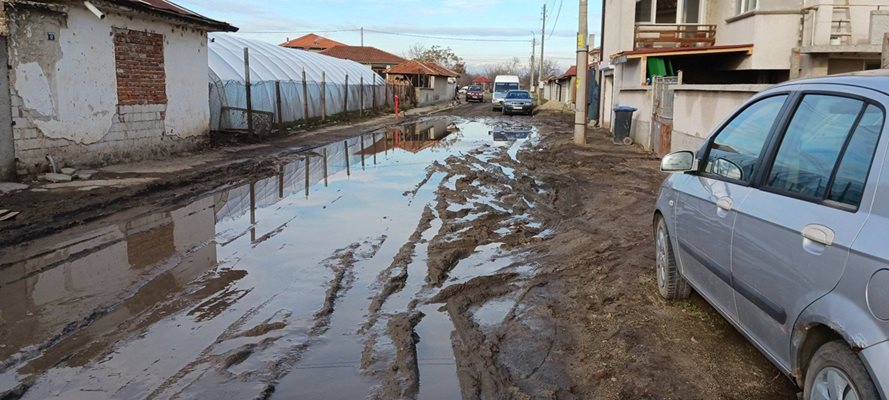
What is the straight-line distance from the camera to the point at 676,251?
17.6 ft

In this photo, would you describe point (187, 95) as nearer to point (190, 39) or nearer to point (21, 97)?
point (190, 39)

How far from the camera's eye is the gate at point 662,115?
1691 cm

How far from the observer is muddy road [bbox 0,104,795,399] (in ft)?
14.1

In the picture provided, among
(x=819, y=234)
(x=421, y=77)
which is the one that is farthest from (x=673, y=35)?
(x=421, y=77)

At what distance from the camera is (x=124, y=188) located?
459 inches

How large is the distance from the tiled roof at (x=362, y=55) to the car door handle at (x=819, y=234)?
3058 inches

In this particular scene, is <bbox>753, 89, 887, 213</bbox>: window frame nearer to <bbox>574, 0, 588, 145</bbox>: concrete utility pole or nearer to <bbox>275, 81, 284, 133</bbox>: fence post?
<bbox>574, 0, 588, 145</bbox>: concrete utility pole

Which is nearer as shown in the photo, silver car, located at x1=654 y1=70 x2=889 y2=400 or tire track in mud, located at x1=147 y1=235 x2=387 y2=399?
silver car, located at x1=654 y1=70 x2=889 y2=400

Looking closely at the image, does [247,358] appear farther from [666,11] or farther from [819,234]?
[666,11]

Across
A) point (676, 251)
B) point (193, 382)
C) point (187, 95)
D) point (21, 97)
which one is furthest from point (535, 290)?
point (187, 95)

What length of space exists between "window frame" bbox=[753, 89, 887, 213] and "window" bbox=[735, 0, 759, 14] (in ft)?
70.4

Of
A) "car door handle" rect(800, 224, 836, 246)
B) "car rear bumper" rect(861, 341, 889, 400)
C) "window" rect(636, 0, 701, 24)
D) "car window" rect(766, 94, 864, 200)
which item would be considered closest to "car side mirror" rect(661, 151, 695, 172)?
"car window" rect(766, 94, 864, 200)

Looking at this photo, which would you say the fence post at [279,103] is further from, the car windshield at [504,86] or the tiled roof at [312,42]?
the tiled roof at [312,42]

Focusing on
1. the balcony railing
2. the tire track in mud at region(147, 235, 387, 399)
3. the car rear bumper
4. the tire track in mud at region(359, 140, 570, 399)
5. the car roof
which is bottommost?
the tire track in mud at region(147, 235, 387, 399)
